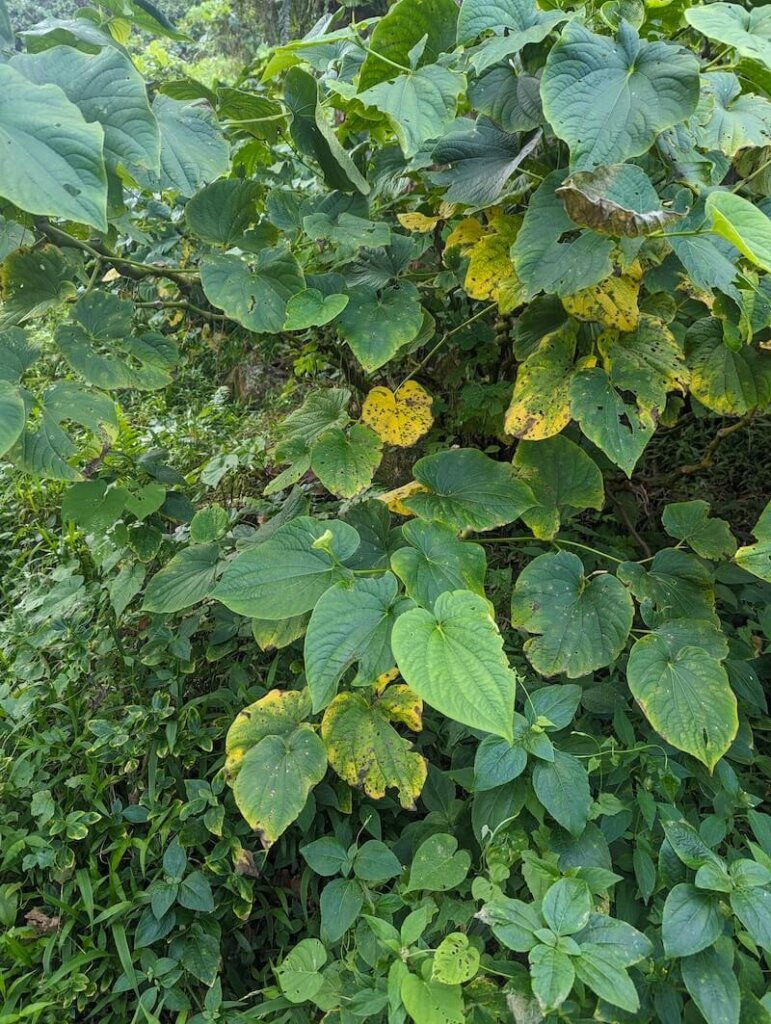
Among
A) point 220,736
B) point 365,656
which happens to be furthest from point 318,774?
point 220,736

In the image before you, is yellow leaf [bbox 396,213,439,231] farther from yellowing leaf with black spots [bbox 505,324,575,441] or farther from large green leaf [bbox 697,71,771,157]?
large green leaf [bbox 697,71,771,157]

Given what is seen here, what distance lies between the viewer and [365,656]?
908 mm

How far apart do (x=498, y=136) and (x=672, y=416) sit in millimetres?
670

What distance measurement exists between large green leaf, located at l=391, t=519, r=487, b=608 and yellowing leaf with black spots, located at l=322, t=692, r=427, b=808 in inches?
9.8

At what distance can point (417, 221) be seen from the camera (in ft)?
4.72

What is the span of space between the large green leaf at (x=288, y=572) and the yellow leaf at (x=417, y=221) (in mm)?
741

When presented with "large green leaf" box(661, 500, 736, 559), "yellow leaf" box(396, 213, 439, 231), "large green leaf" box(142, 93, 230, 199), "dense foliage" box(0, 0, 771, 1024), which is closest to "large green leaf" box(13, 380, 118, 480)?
"dense foliage" box(0, 0, 771, 1024)

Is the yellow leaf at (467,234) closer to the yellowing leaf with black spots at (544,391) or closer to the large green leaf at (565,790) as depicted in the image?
the yellowing leaf with black spots at (544,391)

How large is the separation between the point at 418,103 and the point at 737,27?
485 millimetres

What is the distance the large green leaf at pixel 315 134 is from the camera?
1187mm

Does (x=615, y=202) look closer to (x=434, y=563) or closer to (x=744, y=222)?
(x=744, y=222)

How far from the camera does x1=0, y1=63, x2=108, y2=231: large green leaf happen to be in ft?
2.47

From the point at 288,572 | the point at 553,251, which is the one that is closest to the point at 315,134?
the point at 553,251

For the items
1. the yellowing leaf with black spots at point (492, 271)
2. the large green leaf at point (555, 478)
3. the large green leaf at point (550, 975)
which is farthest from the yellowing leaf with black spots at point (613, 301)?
the large green leaf at point (550, 975)
